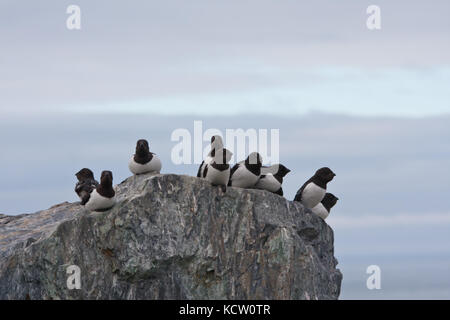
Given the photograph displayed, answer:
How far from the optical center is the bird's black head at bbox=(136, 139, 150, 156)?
71.9 ft

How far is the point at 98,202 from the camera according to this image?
19.8 metres

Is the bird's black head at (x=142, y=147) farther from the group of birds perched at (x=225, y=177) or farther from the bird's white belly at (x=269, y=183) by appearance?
the bird's white belly at (x=269, y=183)

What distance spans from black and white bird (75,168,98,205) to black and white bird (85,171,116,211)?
2.39 ft

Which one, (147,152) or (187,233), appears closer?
(187,233)

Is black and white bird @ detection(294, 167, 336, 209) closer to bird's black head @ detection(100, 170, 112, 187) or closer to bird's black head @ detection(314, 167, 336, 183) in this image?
bird's black head @ detection(314, 167, 336, 183)

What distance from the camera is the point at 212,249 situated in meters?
19.8

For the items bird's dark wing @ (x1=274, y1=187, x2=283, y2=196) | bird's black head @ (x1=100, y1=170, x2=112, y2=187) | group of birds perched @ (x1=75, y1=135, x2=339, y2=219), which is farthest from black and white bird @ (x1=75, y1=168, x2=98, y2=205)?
bird's dark wing @ (x1=274, y1=187, x2=283, y2=196)

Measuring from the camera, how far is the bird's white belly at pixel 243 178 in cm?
2089

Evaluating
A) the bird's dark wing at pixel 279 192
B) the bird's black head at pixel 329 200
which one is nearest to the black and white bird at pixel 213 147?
the bird's dark wing at pixel 279 192

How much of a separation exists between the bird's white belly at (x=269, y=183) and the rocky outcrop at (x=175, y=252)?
2.64 feet
